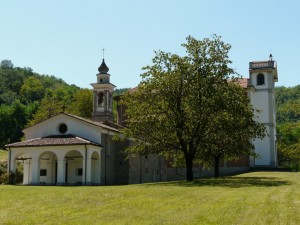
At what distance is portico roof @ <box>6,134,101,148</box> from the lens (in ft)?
119

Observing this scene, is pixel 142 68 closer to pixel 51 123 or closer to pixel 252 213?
pixel 51 123

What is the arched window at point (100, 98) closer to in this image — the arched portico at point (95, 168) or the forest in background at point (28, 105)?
the forest in background at point (28, 105)

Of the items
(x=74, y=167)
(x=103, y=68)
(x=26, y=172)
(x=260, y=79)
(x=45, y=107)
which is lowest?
(x=26, y=172)

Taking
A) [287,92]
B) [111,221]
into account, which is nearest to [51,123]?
[111,221]

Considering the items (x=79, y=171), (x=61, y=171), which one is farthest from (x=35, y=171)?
(x=79, y=171)

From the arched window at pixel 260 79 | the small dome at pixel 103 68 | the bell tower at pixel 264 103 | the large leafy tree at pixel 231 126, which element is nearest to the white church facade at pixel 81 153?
the small dome at pixel 103 68

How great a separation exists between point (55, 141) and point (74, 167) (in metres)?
3.68

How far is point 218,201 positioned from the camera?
636 inches

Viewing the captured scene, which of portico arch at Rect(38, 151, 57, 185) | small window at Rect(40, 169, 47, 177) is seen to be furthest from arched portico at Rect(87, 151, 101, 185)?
small window at Rect(40, 169, 47, 177)

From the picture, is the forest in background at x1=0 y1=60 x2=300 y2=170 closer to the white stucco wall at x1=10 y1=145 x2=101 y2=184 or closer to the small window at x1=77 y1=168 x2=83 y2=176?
the white stucco wall at x1=10 y1=145 x2=101 y2=184

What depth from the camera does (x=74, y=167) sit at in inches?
1551

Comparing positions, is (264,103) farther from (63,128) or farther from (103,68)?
(63,128)

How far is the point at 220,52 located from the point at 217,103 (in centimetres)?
415

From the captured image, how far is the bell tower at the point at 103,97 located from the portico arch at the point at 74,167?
848 cm
